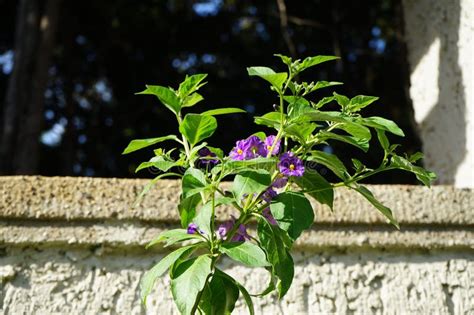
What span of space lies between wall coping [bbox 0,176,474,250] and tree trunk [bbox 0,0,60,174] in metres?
3.18

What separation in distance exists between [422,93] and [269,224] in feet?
3.73

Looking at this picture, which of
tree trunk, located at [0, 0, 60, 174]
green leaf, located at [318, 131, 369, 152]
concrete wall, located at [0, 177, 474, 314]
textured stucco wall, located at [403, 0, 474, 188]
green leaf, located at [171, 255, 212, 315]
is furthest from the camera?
tree trunk, located at [0, 0, 60, 174]

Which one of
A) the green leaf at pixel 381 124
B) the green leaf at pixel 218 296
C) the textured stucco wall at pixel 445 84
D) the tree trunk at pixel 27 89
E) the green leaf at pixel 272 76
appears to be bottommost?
the green leaf at pixel 218 296

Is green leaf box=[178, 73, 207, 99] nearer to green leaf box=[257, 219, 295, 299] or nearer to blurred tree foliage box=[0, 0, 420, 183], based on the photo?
green leaf box=[257, 219, 295, 299]

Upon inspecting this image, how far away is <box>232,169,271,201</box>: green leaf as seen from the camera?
857 mm

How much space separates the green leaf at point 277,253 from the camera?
34.8 inches

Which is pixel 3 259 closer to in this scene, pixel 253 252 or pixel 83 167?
pixel 253 252

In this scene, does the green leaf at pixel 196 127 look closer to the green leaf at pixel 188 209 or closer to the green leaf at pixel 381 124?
the green leaf at pixel 188 209

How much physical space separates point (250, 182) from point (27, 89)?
391cm

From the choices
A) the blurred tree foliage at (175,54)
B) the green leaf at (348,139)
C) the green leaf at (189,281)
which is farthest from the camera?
the blurred tree foliage at (175,54)

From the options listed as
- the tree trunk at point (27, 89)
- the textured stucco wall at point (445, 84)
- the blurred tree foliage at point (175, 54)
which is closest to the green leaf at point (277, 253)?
the textured stucco wall at point (445, 84)

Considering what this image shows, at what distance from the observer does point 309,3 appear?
6684 mm

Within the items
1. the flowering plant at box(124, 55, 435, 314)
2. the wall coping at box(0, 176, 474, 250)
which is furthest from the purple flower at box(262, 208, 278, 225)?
the wall coping at box(0, 176, 474, 250)

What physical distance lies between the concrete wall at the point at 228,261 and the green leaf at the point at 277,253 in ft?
1.27
